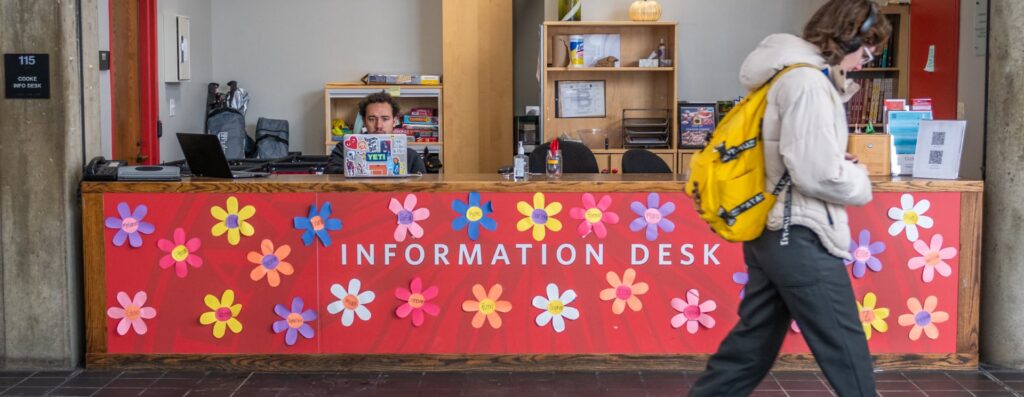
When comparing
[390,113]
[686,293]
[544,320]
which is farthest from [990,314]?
[390,113]

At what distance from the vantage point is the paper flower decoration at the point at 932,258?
15.5 feet

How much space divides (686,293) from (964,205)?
1.26m

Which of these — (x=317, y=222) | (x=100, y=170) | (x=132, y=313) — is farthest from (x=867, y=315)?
(x=100, y=170)

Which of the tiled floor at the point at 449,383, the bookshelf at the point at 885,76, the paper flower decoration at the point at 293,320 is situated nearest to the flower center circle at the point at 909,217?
the tiled floor at the point at 449,383

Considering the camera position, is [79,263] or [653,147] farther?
[653,147]

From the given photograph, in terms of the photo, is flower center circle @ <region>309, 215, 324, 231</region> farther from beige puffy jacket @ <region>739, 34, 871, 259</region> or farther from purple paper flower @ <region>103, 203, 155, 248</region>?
beige puffy jacket @ <region>739, 34, 871, 259</region>

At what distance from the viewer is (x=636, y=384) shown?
15.2 ft

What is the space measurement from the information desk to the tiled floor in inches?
2.6

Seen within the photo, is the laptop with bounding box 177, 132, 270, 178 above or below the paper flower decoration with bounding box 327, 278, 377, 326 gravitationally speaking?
above

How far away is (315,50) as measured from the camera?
10.5 m

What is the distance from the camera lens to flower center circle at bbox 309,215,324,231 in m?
4.75

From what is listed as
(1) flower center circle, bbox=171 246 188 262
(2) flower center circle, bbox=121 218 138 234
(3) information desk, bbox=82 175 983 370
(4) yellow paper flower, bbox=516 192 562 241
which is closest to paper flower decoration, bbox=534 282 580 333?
(3) information desk, bbox=82 175 983 370

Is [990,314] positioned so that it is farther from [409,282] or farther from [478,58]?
[478,58]

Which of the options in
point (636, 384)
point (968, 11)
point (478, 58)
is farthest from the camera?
point (478, 58)
